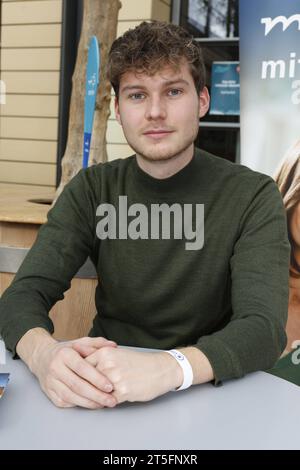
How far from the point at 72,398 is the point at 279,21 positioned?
5.91 feet

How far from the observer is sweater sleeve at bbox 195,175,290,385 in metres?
1.01

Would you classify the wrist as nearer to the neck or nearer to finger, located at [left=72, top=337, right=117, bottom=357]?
finger, located at [left=72, top=337, right=117, bottom=357]

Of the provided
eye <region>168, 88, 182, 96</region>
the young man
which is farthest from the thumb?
eye <region>168, 88, 182, 96</region>

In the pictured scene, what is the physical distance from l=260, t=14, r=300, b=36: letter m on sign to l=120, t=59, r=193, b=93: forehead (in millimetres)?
968

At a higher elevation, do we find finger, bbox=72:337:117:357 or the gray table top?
finger, bbox=72:337:117:357

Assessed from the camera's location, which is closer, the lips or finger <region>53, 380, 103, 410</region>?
finger <region>53, 380, 103, 410</region>

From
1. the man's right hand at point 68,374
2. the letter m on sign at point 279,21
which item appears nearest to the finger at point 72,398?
the man's right hand at point 68,374

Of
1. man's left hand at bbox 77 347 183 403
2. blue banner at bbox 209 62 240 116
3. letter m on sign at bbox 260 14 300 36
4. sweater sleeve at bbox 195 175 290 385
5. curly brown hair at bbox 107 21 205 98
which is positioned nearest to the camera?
man's left hand at bbox 77 347 183 403

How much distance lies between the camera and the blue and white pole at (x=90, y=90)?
216cm

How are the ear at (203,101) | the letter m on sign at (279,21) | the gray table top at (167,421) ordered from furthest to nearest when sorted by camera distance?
the letter m on sign at (279,21), the ear at (203,101), the gray table top at (167,421)

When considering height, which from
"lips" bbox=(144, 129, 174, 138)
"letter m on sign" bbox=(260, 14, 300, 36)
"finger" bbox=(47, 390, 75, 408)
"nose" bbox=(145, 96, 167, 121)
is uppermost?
"letter m on sign" bbox=(260, 14, 300, 36)

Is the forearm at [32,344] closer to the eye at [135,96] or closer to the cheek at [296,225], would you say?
the eye at [135,96]

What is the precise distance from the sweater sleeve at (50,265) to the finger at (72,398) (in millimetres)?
248
